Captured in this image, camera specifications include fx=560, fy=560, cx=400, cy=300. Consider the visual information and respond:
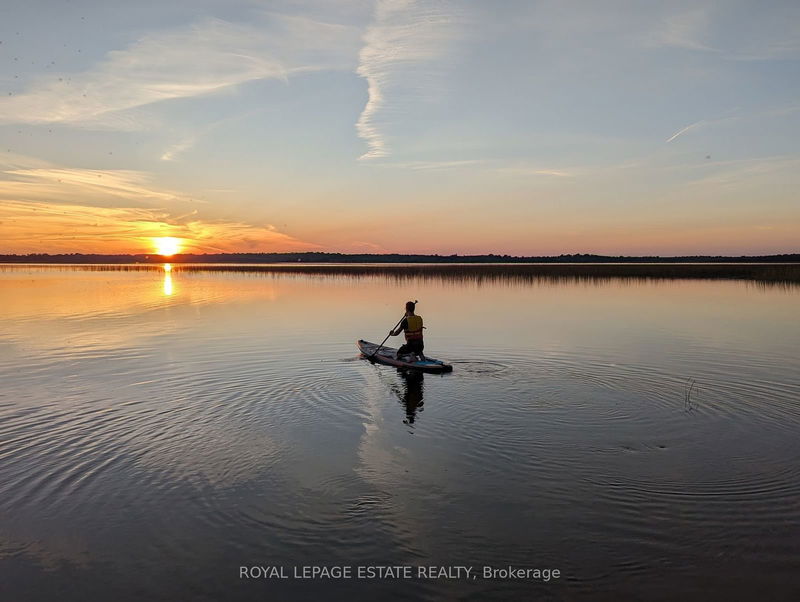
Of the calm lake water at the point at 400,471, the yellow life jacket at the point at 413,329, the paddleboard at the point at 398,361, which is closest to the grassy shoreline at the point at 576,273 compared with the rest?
the paddleboard at the point at 398,361

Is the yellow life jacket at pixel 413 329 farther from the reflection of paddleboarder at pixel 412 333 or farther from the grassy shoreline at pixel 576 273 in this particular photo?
the grassy shoreline at pixel 576 273

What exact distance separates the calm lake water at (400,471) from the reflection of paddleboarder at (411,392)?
0.37 ft

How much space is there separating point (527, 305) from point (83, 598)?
115ft

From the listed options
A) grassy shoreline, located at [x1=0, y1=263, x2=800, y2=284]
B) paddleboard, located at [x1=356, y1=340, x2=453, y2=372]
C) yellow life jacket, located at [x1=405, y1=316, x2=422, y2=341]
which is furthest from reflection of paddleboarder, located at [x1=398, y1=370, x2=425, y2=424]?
grassy shoreline, located at [x1=0, y1=263, x2=800, y2=284]

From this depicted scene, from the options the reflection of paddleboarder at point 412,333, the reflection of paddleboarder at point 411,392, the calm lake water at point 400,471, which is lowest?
the reflection of paddleboarder at point 411,392

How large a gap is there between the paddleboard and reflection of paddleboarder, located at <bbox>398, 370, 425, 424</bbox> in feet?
0.79

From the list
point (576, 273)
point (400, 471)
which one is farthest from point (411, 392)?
point (576, 273)

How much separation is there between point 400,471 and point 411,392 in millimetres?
6283

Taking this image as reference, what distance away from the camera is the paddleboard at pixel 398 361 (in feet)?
60.1

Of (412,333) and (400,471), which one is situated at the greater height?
(412,333)

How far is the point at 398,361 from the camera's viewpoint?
19.6m

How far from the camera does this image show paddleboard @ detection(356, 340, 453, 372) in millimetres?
18328

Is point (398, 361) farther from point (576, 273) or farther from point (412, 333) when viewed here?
point (576, 273)

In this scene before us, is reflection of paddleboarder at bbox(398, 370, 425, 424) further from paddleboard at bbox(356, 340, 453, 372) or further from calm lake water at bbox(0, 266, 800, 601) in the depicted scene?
paddleboard at bbox(356, 340, 453, 372)
